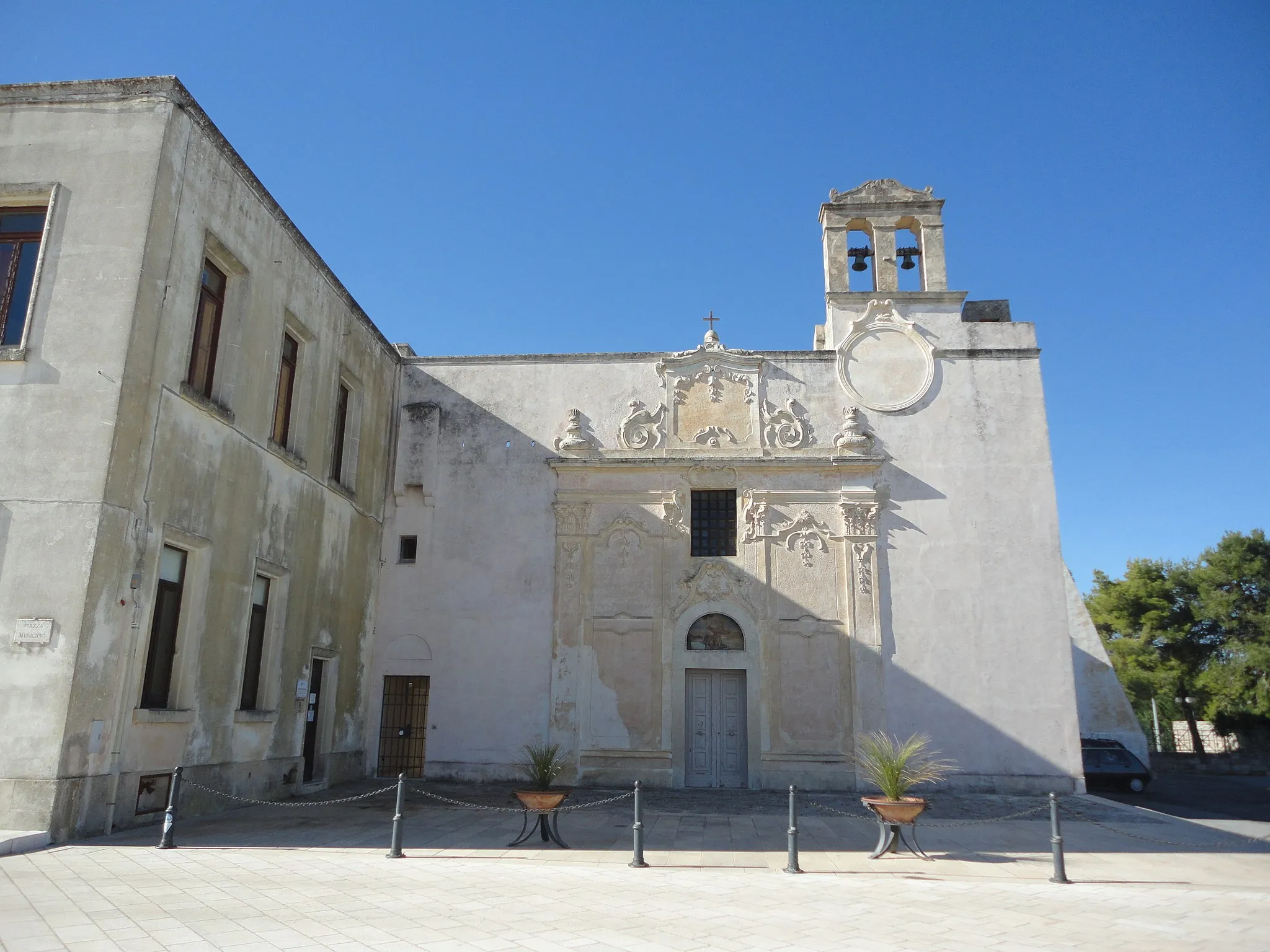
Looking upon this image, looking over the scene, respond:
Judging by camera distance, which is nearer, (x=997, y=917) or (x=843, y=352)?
(x=997, y=917)

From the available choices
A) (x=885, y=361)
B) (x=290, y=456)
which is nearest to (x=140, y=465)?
(x=290, y=456)

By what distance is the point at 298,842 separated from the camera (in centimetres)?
1038

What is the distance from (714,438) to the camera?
18578 mm

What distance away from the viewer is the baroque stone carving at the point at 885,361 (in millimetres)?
18625

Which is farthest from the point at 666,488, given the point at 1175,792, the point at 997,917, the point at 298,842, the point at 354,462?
the point at 1175,792

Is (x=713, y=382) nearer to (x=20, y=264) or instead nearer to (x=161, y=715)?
(x=161, y=715)

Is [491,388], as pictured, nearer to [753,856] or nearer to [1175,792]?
[753,856]

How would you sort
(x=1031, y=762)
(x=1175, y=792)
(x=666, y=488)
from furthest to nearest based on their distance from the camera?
(x=1175, y=792)
(x=666, y=488)
(x=1031, y=762)

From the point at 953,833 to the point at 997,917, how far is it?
5.16 meters

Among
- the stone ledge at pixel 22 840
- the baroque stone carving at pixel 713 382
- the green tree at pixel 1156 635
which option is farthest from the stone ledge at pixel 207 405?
the green tree at pixel 1156 635

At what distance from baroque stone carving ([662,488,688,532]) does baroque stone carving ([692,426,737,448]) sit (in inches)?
45.3

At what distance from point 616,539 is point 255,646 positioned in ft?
23.4

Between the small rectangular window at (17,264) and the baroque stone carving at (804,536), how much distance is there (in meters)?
12.8

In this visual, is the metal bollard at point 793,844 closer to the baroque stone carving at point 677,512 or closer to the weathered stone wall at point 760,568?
the weathered stone wall at point 760,568
